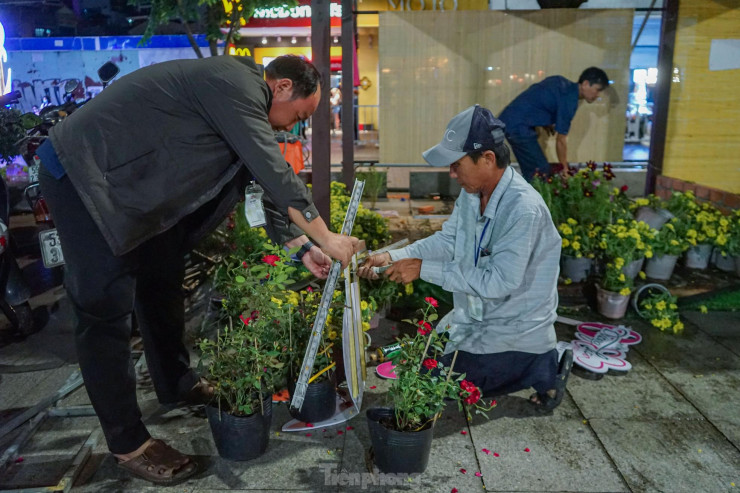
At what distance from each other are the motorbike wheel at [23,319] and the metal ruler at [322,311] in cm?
316

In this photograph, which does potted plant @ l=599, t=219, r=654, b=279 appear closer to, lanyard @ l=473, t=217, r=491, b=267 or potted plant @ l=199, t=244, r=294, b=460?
lanyard @ l=473, t=217, r=491, b=267

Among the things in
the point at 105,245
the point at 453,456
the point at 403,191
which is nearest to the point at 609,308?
the point at 453,456

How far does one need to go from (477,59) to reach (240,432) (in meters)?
5.22

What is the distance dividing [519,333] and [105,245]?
2.28m

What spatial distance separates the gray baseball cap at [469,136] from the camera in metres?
3.13

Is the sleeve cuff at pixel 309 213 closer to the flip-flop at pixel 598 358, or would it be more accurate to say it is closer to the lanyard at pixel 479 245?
the lanyard at pixel 479 245

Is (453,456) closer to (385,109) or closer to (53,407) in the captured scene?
(53,407)

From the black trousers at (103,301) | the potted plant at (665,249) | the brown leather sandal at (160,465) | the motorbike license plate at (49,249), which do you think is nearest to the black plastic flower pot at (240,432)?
the brown leather sandal at (160,465)

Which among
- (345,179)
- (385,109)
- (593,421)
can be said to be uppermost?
(385,109)

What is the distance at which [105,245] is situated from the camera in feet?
8.86

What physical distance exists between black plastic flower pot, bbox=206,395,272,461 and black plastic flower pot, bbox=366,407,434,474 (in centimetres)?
56

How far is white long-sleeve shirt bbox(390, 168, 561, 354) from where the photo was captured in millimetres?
3240

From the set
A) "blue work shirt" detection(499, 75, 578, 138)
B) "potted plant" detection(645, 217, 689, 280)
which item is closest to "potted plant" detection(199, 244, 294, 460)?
"potted plant" detection(645, 217, 689, 280)

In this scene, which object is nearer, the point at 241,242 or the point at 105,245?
the point at 105,245
